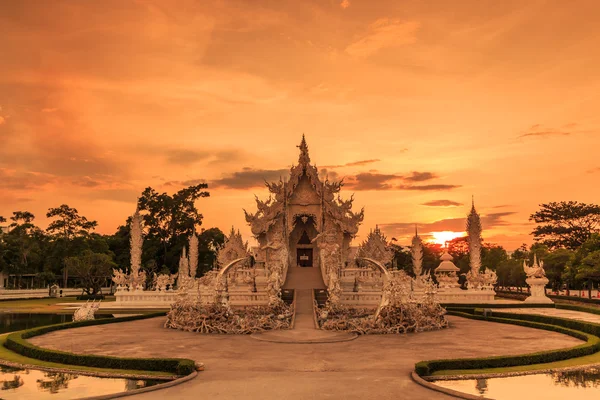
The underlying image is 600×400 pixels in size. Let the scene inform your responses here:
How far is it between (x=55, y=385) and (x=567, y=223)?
69.4 metres

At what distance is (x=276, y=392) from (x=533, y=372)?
22.7 ft

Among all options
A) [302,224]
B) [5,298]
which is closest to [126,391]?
[302,224]

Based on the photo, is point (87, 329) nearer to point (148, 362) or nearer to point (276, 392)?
point (148, 362)

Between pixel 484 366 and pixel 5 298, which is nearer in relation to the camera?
pixel 484 366

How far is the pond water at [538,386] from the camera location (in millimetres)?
11211

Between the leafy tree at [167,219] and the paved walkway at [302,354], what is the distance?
4366 centimetres

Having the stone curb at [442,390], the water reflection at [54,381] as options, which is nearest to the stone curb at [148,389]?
the water reflection at [54,381]

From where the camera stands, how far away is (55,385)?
1230 cm

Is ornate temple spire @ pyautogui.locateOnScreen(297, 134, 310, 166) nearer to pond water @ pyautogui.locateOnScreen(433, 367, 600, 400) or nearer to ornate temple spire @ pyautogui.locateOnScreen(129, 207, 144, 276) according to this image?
ornate temple spire @ pyautogui.locateOnScreen(129, 207, 144, 276)

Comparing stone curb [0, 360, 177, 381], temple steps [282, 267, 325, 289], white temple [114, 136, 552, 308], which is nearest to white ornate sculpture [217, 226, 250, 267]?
white temple [114, 136, 552, 308]

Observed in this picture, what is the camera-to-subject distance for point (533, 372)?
1359cm

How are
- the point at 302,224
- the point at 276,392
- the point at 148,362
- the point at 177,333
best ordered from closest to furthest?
the point at 276,392
the point at 148,362
the point at 177,333
the point at 302,224

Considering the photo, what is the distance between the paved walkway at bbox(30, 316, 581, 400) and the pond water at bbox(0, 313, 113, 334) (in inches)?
171

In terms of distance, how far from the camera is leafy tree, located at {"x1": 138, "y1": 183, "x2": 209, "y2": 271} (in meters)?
67.1
